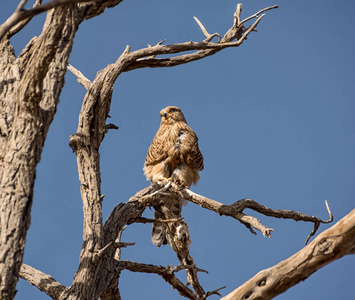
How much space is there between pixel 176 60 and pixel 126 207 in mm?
1438

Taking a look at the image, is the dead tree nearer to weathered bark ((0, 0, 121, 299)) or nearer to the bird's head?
weathered bark ((0, 0, 121, 299))

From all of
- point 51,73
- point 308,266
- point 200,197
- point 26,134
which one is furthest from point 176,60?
point 308,266

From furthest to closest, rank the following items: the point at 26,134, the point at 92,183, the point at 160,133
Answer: the point at 160,133, the point at 92,183, the point at 26,134

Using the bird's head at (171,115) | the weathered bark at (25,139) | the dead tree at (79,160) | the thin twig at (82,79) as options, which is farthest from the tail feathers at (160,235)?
the weathered bark at (25,139)

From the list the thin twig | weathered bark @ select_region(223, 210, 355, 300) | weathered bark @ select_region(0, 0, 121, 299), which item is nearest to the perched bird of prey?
the thin twig

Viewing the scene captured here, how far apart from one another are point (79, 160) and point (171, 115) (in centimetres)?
250

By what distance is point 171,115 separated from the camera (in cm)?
641

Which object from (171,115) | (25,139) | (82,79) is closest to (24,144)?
(25,139)

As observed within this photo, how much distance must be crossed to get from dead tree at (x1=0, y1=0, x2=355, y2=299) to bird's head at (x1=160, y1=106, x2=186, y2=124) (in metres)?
1.58

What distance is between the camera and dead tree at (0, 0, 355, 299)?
9.43 ft

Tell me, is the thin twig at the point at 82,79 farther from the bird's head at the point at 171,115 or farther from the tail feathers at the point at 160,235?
the bird's head at the point at 171,115

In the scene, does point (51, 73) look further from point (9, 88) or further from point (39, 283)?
point (39, 283)

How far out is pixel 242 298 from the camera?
10.1 feet

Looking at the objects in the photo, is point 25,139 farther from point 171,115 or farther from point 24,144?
point 171,115
